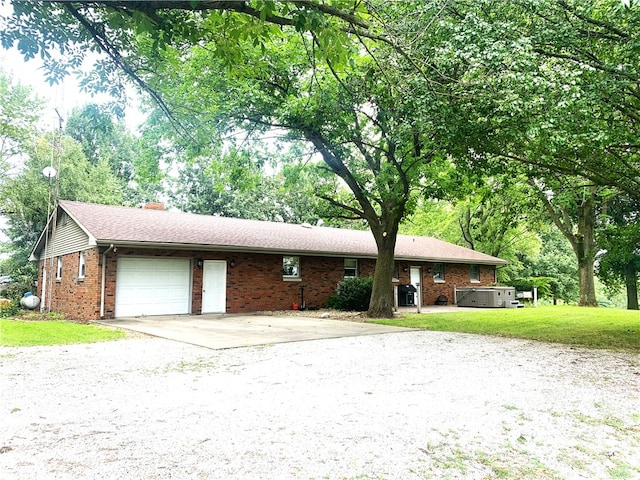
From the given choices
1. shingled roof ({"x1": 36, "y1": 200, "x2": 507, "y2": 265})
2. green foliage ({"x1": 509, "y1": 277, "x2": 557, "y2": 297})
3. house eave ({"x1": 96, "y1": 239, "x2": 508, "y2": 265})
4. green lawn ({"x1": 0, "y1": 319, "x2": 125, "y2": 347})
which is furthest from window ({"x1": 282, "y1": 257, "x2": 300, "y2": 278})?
green foliage ({"x1": 509, "y1": 277, "x2": 557, "y2": 297})

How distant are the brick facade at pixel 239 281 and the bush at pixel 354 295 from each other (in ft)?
4.99

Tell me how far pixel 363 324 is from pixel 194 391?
8.45 m

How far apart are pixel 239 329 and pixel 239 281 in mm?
5550

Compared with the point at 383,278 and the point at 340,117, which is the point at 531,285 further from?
the point at 340,117

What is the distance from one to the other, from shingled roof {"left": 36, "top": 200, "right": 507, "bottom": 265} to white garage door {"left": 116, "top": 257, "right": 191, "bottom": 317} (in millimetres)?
921

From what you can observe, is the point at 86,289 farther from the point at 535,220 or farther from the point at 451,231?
the point at 451,231

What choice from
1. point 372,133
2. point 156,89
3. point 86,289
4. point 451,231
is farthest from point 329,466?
point 451,231

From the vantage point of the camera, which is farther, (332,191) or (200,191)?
(200,191)

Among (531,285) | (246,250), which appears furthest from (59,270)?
(531,285)

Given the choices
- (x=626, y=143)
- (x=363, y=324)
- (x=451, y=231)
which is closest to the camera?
(x=626, y=143)

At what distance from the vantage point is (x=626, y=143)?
360 inches

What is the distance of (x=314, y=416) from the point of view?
452 cm

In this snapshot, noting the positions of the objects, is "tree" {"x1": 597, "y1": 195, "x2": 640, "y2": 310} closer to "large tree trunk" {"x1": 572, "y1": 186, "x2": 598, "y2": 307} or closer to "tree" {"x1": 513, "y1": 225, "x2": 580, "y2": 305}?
"large tree trunk" {"x1": 572, "y1": 186, "x2": 598, "y2": 307}

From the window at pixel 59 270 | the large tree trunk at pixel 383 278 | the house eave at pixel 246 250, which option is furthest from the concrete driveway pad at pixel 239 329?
the window at pixel 59 270
